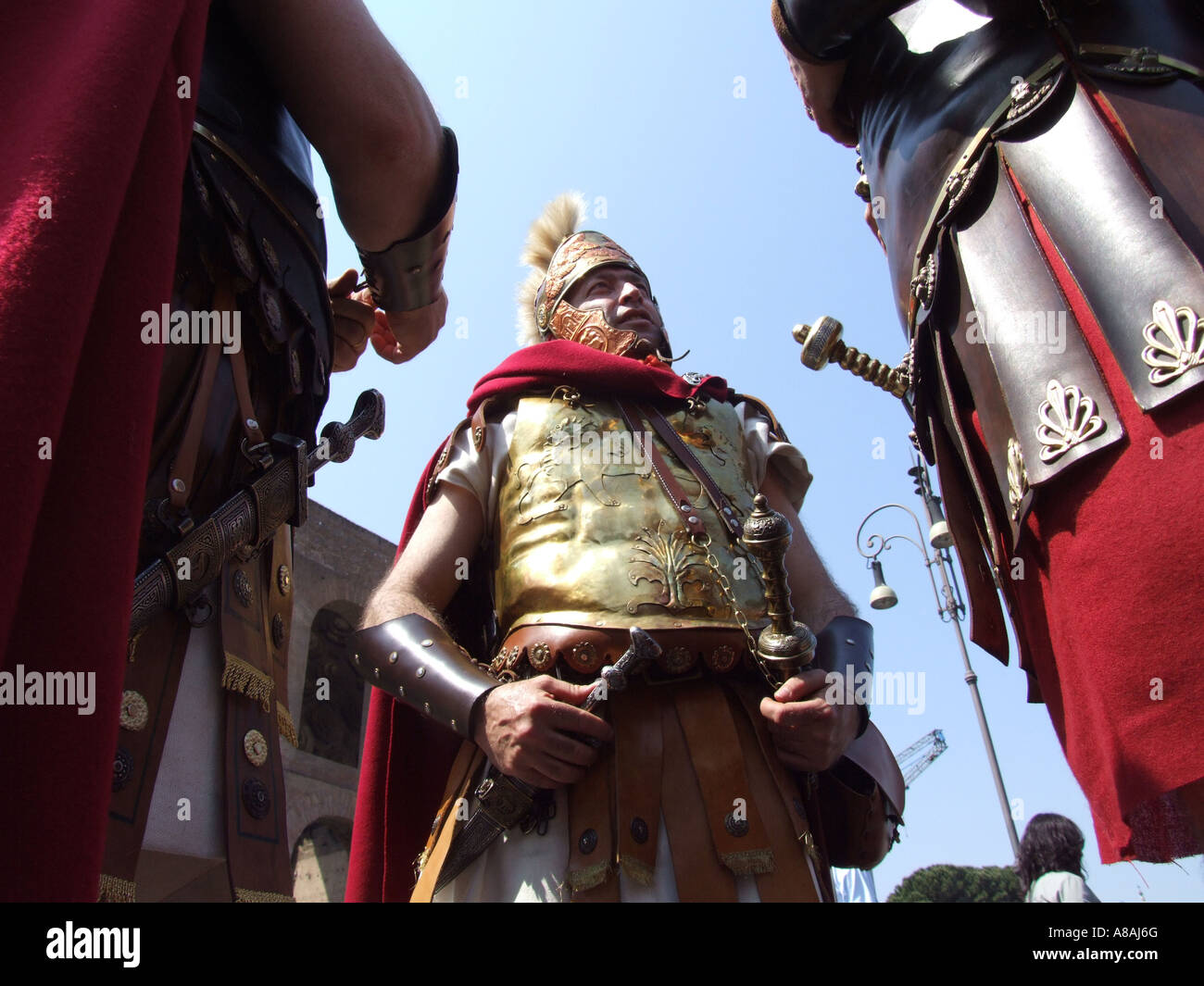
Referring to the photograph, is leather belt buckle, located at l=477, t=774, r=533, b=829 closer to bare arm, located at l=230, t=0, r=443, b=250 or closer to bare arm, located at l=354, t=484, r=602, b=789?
bare arm, located at l=354, t=484, r=602, b=789

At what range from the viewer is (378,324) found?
2.74m

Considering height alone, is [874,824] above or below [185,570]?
below

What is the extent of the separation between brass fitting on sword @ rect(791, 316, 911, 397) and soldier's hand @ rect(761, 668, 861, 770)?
3.06ft

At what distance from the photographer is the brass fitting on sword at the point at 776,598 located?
5.86 feet

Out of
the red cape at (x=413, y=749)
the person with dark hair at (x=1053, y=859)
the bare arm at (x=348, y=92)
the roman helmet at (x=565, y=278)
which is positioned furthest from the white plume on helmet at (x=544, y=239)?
the person with dark hair at (x=1053, y=859)

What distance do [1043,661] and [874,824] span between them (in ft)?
1.76

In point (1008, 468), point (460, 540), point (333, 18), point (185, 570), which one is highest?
point (333, 18)

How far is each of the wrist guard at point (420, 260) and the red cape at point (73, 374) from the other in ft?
2.81

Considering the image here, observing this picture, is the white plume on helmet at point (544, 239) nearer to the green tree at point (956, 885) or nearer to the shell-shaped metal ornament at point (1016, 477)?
the shell-shaped metal ornament at point (1016, 477)

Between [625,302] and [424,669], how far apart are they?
1.56 meters

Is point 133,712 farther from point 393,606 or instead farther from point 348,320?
point 348,320

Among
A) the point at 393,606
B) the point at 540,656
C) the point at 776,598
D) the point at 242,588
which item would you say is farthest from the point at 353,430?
the point at 776,598
